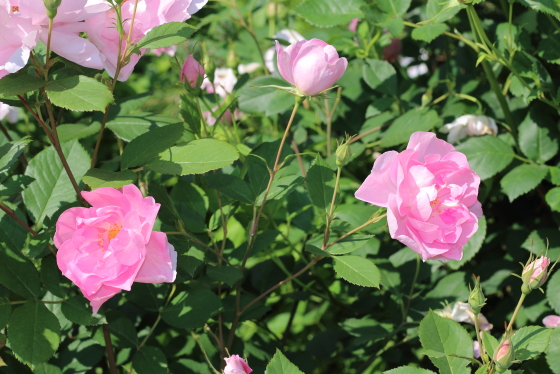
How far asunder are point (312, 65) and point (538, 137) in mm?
686

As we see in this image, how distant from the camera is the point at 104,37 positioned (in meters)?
0.78

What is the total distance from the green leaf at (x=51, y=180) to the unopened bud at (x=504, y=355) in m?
0.71

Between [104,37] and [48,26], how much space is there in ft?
0.28

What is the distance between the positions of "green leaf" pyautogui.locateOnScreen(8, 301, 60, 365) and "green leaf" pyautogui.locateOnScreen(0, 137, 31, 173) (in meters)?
0.21

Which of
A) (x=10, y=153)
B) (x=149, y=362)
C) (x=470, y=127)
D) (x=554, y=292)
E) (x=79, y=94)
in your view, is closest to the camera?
(x=79, y=94)

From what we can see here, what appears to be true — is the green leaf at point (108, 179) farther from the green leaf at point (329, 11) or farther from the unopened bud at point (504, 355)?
the green leaf at point (329, 11)

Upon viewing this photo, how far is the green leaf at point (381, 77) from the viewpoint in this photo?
1.32 m

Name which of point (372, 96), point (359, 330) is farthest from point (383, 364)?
point (372, 96)

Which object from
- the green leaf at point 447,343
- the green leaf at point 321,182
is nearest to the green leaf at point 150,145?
the green leaf at point 321,182

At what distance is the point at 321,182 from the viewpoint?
899mm

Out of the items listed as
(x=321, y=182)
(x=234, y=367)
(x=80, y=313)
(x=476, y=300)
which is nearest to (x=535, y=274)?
(x=476, y=300)

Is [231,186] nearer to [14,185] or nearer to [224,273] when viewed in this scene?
[224,273]

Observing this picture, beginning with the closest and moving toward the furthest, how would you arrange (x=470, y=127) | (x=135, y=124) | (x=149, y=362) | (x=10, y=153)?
(x=10, y=153), (x=149, y=362), (x=135, y=124), (x=470, y=127)

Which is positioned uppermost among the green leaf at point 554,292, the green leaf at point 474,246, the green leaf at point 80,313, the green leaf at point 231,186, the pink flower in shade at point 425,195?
the pink flower in shade at point 425,195
